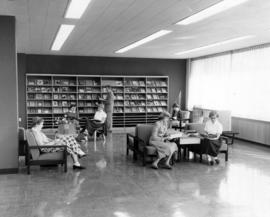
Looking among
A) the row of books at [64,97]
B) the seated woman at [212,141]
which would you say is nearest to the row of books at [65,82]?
the row of books at [64,97]

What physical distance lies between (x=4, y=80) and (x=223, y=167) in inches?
200

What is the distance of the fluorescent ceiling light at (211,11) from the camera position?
17.1 ft

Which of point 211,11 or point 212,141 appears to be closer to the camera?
point 211,11

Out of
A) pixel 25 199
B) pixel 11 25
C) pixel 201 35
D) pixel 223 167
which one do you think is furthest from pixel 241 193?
pixel 11 25

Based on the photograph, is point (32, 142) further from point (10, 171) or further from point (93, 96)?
point (93, 96)

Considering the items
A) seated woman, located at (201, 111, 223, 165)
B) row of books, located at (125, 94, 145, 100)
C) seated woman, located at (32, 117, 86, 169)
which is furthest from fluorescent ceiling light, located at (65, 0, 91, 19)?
row of books, located at (125, 94, 145, 100)

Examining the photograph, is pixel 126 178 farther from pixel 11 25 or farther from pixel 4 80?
pixel 11 25

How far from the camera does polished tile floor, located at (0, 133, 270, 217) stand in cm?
455

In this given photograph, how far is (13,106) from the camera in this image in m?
6.48

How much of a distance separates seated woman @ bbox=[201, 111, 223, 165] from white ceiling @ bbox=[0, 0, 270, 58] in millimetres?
2240

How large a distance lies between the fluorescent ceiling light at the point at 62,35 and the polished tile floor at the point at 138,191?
10.3ft

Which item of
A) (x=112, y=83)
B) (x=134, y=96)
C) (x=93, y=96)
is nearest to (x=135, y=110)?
(x=134, y=96)

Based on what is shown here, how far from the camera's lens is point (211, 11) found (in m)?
5.77

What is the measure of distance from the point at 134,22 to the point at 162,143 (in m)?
2.74
